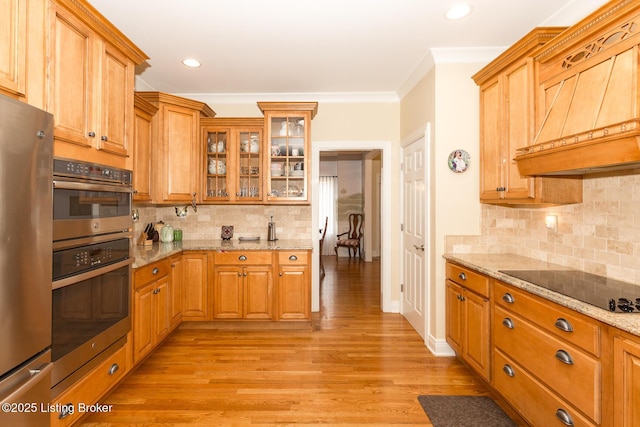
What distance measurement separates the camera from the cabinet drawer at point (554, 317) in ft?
4.88

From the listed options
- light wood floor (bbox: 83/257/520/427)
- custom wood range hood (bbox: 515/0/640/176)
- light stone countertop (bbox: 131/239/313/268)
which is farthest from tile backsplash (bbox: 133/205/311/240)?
custom wood range hood (bbox: 515/0/640/176)

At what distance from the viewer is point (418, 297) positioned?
3.51 metres

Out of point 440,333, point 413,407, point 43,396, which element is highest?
point 43,396

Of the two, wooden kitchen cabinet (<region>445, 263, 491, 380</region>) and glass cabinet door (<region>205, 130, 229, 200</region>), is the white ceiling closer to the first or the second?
glass cabinet door (<region>205, 130, 229, 200</region>)

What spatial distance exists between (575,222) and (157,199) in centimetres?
365

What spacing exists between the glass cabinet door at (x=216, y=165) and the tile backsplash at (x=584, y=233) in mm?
2551

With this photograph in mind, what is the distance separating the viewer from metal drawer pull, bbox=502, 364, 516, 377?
2.04 meters

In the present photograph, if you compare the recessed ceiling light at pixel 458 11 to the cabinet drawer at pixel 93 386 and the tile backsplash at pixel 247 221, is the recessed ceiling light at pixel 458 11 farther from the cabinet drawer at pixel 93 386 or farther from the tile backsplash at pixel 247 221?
the cabinet drawer at pixel 93 386

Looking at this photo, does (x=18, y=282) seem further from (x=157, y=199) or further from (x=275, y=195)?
(x=275, y=195)

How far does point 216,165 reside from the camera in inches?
155

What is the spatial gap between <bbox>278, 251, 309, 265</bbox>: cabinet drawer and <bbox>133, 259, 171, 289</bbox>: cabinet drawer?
111 cm

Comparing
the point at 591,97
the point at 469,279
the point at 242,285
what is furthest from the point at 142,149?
the point at 591,97

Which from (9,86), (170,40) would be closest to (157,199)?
(170,40)

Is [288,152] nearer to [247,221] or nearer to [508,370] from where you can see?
[247,221]
